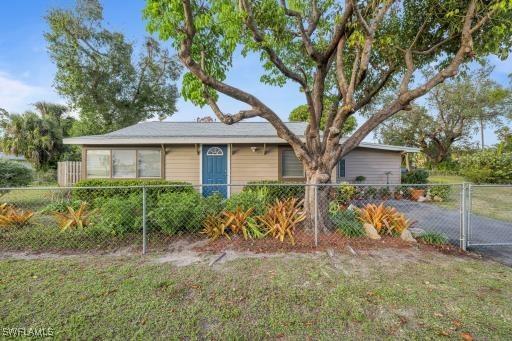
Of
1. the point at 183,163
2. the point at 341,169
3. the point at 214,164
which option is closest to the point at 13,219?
the point at 183,163

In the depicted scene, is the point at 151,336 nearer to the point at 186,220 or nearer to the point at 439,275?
the point at 186,220

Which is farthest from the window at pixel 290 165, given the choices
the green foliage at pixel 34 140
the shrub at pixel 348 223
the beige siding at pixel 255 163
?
the green foliage at pixel 34 140

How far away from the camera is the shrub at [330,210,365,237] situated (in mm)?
5176

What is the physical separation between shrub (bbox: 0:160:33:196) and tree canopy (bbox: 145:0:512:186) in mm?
8170

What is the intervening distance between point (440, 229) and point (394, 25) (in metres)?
5.32

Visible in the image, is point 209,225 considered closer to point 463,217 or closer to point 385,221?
point 385,221

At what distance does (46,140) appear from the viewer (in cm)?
1727

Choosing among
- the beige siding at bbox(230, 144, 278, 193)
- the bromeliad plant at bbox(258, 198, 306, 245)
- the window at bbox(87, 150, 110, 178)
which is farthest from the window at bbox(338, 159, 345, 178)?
the window at bbox(87, 150, 110, 178)

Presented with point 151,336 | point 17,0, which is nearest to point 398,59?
point 151,336

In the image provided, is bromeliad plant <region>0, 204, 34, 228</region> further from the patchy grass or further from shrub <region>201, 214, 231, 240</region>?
the patchy grass

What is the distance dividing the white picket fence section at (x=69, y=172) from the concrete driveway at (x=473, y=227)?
43.5ft

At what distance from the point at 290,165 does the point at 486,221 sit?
6213 millimetres

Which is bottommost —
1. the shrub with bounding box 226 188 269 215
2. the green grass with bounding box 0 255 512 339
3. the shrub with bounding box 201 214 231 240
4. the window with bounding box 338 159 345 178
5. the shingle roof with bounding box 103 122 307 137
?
the green grass with bounding box 0 255 512 339

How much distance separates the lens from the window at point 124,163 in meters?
9.31
